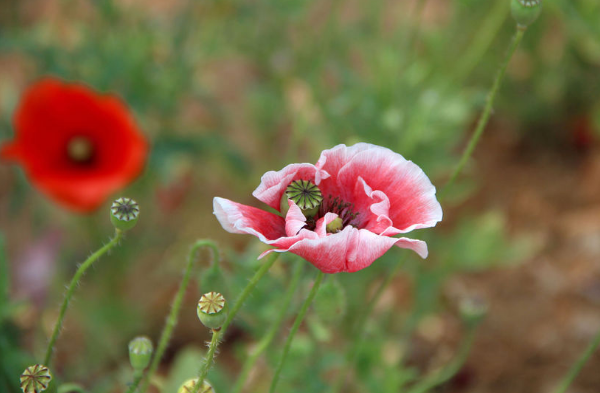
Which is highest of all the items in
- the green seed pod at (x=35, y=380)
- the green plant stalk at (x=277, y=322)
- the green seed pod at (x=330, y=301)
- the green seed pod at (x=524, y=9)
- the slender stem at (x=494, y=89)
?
the green seed pod at (x=524, y=9)

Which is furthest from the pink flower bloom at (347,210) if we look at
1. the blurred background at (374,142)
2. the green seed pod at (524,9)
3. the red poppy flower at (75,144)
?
the red poppy flower at (75,144)

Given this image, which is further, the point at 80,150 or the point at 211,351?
the point at 80,150

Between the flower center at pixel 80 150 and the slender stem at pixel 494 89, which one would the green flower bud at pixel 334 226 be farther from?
the flower center at pixel 80 150

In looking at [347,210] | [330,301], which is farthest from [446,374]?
[347,210]

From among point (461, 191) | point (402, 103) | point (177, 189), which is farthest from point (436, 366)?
point (177, 189)

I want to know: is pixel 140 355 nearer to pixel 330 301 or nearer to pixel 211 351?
pixel 211 351
